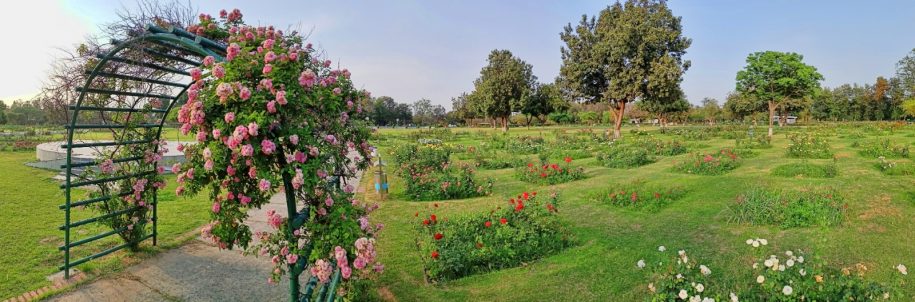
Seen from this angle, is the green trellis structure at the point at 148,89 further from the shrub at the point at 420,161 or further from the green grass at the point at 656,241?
the shrub at the point at 420,161

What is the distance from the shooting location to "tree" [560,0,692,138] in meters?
24.8

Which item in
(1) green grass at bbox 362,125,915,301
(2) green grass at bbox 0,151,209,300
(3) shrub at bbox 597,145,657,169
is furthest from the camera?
(3) shrub at bbox 597,145,657,169

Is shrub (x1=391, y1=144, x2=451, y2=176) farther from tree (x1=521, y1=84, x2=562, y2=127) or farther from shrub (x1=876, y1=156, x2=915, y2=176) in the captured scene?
tree (x1=521, y1=84, x2=562, y2=127)

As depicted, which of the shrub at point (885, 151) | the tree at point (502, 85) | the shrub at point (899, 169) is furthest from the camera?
the tree at point (502, 85)

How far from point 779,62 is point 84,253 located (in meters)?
37.3

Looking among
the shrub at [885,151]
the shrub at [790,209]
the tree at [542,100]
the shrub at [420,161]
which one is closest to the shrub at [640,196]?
the shrub at [790,209]

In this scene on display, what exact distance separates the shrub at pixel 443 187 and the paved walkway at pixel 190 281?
4256mm

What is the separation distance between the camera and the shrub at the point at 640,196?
7.12m

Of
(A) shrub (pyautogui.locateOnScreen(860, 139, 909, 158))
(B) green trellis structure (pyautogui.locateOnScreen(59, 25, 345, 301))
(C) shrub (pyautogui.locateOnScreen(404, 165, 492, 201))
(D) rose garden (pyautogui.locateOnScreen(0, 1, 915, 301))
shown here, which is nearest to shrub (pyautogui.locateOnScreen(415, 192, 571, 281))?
(D) rose garden (pyautogui.locateOnScreen(0, 1, 915, 301))

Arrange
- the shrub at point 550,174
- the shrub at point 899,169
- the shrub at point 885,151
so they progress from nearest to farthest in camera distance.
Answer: the shrub at point 899,169, the shrub at point 550,174, the shrub at point 885,151

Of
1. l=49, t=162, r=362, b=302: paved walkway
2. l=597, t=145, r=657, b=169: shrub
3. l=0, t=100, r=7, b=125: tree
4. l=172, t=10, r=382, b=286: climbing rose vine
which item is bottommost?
l=49, t=162, r=362, b=302: paved walkway

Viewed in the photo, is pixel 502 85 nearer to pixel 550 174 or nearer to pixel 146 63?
pixel 550 174

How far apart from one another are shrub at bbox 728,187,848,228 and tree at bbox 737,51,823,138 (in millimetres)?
28401

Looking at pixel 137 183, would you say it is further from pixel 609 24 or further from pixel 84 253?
pixel 609 24
